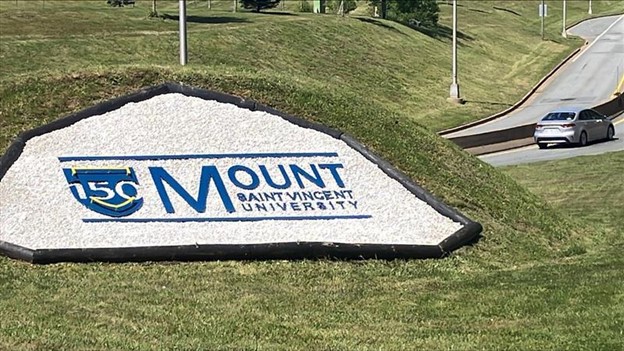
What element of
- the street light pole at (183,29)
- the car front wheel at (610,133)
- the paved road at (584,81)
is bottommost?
the paved road at (584,81)

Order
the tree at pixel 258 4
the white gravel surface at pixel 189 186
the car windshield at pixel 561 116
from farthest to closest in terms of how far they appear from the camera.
Result: the tree at pixel 258 4 → the car windshield at pixel 561 116 → the white gravel surface at pixel 189 186

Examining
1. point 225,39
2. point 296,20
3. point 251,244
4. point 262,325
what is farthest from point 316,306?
point 296,20

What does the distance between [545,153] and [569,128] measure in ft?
8.29

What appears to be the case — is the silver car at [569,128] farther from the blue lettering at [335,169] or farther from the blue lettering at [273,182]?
the blue lettering at [273,182]

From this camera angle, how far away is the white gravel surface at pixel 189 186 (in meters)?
13.0

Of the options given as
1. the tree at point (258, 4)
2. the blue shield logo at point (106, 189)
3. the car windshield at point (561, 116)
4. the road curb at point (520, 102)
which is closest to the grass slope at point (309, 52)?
the road curb at point (520, 102)

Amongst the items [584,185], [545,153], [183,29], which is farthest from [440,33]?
[183,29]

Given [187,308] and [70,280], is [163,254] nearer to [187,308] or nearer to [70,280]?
[70,280]

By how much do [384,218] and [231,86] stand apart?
3780 mm

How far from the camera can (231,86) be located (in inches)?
619

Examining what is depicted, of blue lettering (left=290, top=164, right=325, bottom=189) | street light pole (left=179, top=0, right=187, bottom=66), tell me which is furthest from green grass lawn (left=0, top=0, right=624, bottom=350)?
blue lettering (left=290, top=164, right=325, bottom=189)

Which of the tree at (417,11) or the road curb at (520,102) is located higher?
the tree at (417,11)

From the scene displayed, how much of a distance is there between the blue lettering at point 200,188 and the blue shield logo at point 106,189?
298 mm

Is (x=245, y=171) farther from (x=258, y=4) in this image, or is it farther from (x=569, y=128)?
(x=258, y=4)
